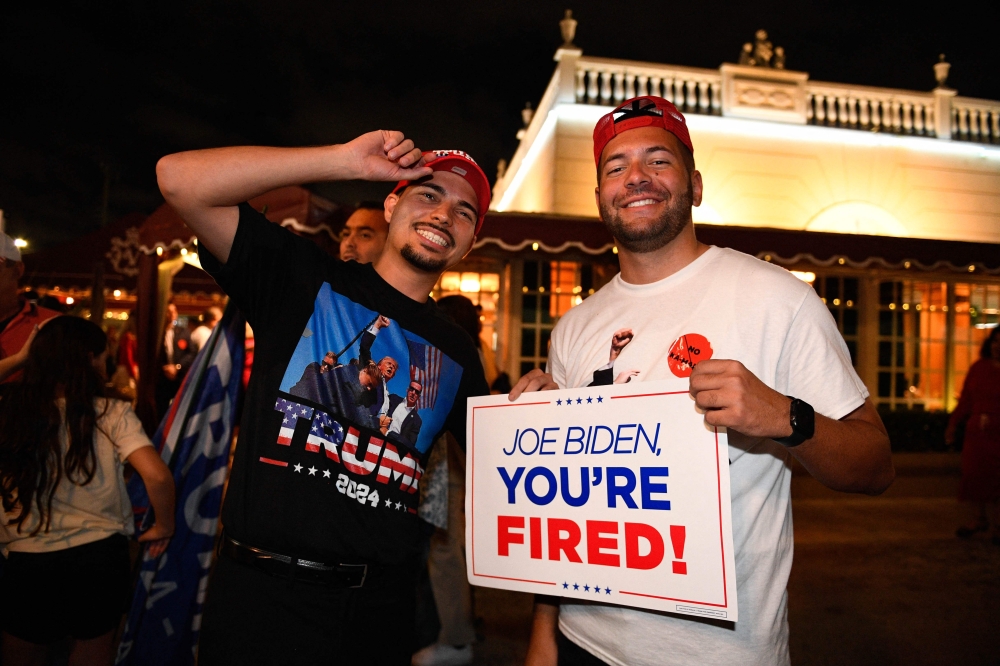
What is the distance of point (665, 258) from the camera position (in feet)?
5.52

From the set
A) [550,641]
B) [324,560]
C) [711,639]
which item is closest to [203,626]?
[324,560]

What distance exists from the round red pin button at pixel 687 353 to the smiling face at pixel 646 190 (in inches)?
11.7

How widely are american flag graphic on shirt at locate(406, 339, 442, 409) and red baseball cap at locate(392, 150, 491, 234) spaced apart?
56 centimetres

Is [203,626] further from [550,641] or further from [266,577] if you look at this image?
[550,641]

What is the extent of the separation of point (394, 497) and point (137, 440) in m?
1.49

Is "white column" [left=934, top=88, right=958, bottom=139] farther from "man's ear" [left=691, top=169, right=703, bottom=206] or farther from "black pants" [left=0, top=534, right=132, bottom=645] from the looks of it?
"black pants" [left=0, top=534, right=132, bottom=645]

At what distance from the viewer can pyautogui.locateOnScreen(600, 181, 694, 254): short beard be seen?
164 centimetres

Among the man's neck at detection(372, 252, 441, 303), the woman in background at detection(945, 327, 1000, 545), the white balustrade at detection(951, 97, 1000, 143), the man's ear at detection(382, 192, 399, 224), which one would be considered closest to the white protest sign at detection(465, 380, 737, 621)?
the man's neck at detection(372, 252, 441, 303)

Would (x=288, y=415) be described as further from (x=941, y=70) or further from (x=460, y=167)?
(x=941, y=70)

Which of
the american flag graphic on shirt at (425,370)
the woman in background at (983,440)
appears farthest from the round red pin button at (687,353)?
the woman in background at (983,440)

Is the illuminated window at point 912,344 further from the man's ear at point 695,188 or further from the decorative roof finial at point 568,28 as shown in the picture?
the man's ear at point 695,188

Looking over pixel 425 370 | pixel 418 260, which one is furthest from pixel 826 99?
pixel 425 370

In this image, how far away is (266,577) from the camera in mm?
1563

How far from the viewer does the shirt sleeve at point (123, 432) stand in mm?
2514
